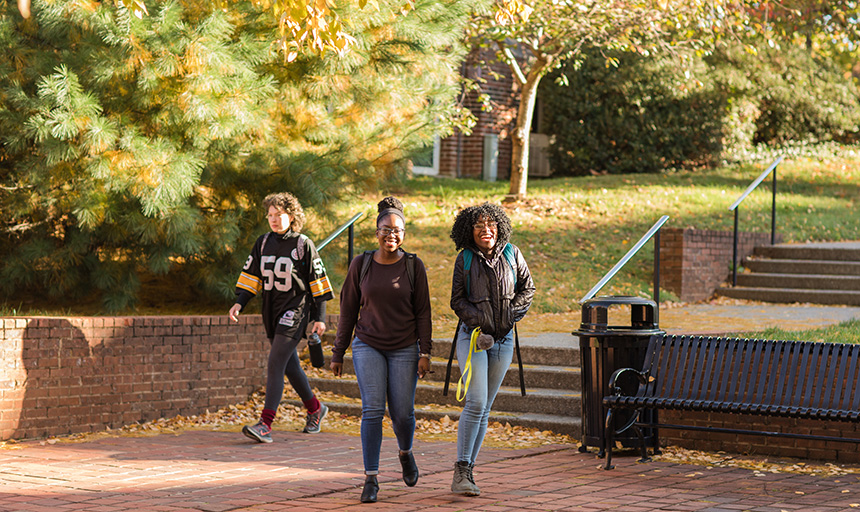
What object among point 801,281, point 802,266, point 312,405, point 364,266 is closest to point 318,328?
point 312,405

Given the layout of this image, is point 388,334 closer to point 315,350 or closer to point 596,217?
point 315,350

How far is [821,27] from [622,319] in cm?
1409

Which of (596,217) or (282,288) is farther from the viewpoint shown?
(596,217)

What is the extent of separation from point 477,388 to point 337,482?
1.07 m

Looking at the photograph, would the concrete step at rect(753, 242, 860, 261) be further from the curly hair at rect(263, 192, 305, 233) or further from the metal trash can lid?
the curly hair at rect(263, 192, 305, 233)

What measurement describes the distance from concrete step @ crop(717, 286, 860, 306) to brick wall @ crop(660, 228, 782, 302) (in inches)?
10.6

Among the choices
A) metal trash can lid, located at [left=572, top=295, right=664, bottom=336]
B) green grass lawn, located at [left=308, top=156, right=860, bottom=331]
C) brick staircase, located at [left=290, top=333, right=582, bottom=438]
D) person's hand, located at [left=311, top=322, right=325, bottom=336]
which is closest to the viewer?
metal trash can lid, located at [left=572, top=295, right=664, bottom=336]

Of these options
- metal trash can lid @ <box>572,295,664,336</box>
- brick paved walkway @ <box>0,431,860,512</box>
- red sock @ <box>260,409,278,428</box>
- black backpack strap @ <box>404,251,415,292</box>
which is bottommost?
brick paved walkway @ <box>0,431,860,512</box>

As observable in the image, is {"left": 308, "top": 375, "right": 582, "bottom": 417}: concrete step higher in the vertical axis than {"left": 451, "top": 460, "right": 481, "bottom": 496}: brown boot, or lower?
higher

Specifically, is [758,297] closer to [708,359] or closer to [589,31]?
[589,31]

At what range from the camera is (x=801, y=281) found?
1323cm

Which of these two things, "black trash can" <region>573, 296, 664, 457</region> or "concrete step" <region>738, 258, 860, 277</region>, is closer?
"black trash can" <region>573, 296, 664, 457</region>

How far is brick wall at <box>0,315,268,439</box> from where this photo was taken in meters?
7.68

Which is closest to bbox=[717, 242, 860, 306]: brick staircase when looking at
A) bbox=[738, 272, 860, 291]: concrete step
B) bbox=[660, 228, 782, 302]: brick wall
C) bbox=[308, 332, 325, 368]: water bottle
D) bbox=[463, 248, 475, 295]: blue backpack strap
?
bbox=[738, 272, 860, 291]: concrete step
